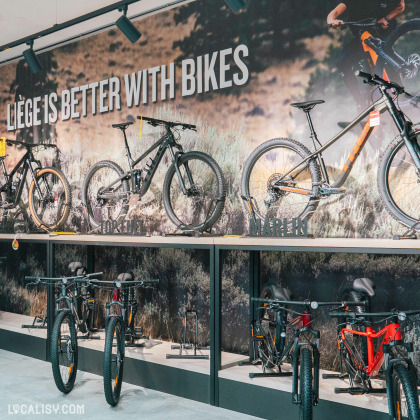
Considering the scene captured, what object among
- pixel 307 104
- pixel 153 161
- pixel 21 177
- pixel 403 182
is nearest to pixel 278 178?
pixel 307 104

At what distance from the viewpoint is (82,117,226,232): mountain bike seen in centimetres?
491

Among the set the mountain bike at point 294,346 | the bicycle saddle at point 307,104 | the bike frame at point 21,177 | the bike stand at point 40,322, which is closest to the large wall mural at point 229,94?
the bicycle saddle at point 307,104

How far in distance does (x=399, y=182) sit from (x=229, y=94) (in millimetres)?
1768

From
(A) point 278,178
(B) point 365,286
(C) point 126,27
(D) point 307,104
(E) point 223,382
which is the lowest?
(E) point 223,382

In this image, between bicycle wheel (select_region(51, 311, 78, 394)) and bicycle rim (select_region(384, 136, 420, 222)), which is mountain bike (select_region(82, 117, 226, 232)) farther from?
bicycle rim (select_region(384, 136, 420, 222))

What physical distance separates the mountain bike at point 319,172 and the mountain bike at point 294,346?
0.72 metres

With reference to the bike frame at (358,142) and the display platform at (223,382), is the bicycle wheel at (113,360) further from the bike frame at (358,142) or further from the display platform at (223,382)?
the bike frame at (358,142)

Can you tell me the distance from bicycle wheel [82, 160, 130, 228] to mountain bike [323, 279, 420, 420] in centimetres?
258

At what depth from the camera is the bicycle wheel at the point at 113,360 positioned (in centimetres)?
400

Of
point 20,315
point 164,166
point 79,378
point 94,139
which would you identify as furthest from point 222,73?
point 20,315

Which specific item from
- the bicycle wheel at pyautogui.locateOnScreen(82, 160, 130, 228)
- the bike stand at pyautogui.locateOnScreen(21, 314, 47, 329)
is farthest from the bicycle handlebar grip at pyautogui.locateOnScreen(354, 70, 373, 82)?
the bike stand at pyautogui.locateOnScreen(21, 314, 47, 329)

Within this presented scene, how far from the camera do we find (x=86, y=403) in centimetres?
417

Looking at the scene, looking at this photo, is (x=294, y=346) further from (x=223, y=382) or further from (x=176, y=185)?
(x=176, y=185)

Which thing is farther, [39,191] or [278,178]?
[39,191]
